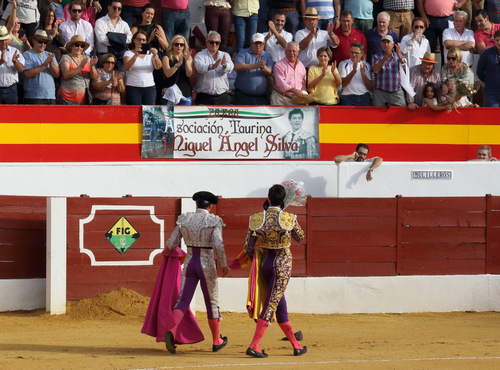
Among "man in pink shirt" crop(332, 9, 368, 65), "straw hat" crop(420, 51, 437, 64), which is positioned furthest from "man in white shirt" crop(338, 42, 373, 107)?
"straw hat" crop(420, 51, 437, 64)

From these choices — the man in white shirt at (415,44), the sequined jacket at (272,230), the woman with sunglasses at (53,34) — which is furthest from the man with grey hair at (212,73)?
A: the sequined jacket at (272,230)

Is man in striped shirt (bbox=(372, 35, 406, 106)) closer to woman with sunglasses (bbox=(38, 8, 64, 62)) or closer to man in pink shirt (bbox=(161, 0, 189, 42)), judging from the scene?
man in pink shirt (bbox=(161, 0, 189, 42))

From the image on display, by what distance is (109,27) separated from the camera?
508 inches

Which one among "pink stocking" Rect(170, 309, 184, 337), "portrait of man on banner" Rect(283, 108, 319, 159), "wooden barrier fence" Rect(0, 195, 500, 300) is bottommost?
"pink stocking" Rect(170, 309, 184, 337)

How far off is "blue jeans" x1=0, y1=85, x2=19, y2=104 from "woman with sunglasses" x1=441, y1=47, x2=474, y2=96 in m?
5.63

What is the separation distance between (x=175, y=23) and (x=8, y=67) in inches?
98.3

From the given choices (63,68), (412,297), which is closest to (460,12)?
(412,297)

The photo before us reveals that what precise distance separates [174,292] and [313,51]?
5.61 metres

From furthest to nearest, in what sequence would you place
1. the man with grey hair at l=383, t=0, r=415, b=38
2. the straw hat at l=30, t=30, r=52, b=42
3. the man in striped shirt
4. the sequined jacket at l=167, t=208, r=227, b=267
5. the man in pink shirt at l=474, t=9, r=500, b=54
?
the man in pink shirt at l=474, t=9, r=500, b=54 → the man with grey hair at l=383, t=0, r=415, b=38 → the man in striped shirt → the straw hat at l=30, t=30, r=52, b=42 → the sequined jacket at l=167, t=208, r=227, b=267

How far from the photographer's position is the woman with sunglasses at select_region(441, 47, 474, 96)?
43.8 feet

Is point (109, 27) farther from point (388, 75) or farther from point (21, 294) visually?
point (21, 294)

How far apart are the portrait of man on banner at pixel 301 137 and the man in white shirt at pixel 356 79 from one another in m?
0.60

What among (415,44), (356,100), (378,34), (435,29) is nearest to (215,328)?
(356,100)

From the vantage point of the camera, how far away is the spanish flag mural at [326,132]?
12.3m
